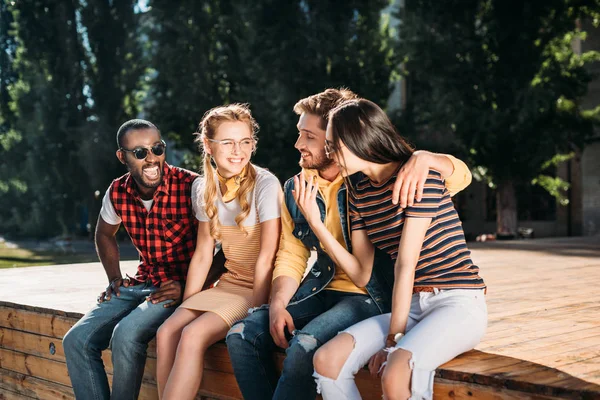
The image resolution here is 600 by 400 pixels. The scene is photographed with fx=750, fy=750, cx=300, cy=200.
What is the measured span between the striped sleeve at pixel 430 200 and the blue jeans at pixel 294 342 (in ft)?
1.71

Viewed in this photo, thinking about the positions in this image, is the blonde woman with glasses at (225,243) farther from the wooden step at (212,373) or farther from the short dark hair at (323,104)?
the short dark hair at (323,104)

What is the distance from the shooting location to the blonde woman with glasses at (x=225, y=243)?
10.6 feet

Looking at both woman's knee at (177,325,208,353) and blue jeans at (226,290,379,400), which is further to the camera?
woman's knee at (177,325,208,353)

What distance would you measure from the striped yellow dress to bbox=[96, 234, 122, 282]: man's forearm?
0.75 metres

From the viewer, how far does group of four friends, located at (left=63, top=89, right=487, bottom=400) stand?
2680 mm

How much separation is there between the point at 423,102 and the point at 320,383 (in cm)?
1400

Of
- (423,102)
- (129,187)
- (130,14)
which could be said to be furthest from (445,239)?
(130,14)

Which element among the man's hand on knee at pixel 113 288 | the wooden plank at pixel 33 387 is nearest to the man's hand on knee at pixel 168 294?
the man's hand on knee at pixel 113 288

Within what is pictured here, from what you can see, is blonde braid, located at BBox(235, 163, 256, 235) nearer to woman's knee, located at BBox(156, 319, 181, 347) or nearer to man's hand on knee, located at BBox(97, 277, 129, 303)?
woman's knee, located at BBox(156, 319, 181, 347)

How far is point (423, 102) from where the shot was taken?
16.2 meters

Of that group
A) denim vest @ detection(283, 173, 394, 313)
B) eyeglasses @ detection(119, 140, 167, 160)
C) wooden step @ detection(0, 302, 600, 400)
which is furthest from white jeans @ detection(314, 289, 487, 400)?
eyeglasses @ detection(119, 140, 167, 160)

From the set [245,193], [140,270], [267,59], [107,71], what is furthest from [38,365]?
[107,71]

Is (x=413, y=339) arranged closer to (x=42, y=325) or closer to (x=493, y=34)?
(x=42, y=325)

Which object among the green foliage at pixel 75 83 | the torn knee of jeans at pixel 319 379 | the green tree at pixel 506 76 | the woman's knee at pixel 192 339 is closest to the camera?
the torn knee of jeans at pixel 319 379
